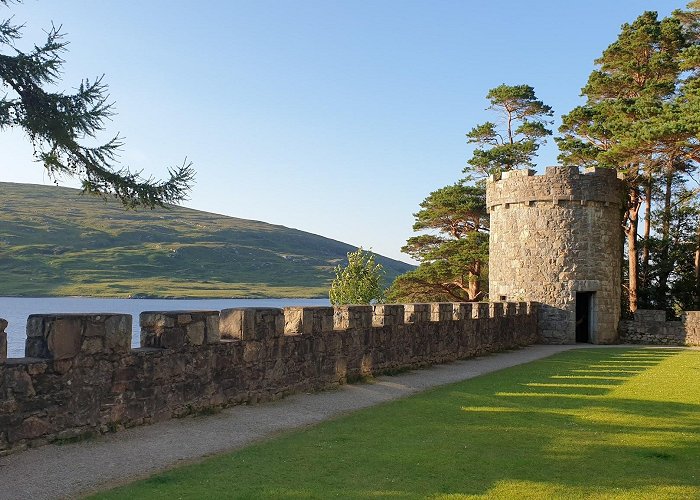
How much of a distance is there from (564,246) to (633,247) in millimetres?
6976

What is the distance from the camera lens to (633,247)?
28.6 m

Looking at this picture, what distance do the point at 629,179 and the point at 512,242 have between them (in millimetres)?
6979

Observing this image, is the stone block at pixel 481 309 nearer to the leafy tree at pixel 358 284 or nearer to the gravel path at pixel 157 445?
the gravel path at pixel 157 445

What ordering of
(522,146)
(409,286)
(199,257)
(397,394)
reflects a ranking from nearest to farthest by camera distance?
(397,394) → (409,286) → (522,146) → (199,257)

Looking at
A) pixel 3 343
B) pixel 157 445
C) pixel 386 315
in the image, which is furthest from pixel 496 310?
pixel 3 343

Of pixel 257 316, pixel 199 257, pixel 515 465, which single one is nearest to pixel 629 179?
pixel 257 316

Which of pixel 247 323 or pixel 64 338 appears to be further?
pixel 247 323

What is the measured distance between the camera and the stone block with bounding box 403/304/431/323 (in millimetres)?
14461

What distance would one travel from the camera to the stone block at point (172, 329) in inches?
323

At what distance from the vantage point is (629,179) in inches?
1092

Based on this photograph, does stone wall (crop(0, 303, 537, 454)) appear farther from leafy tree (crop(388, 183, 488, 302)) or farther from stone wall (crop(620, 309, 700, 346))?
leafy tree (crop(388, 183, 488, 302))

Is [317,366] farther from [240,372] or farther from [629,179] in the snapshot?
[629,179]

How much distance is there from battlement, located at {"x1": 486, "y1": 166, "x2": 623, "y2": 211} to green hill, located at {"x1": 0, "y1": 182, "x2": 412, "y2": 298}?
79939mm

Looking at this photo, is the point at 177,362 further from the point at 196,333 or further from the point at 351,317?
the point at 351,317
